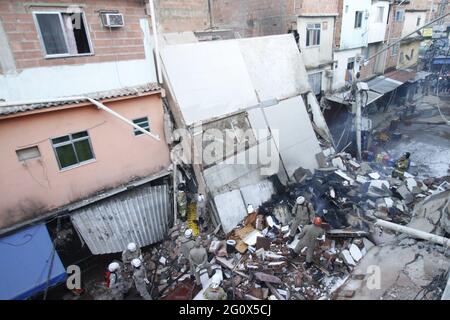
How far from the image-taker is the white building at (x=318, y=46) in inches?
575

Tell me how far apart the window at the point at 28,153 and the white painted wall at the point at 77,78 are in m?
1.27

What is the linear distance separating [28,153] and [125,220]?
318 cm

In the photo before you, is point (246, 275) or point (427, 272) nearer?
point (427, 272)

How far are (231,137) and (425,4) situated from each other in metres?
26.4

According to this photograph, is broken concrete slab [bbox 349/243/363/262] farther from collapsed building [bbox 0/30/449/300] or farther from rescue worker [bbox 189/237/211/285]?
rescue worker [bbox 189/237/211/285]

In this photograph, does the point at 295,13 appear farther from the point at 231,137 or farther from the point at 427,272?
the point at 427,272

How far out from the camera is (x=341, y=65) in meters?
17.8

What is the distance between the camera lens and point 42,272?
6996 mm

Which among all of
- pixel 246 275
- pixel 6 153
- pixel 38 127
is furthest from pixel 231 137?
pixel 6 153

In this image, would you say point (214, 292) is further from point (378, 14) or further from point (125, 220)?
point (378, 14)

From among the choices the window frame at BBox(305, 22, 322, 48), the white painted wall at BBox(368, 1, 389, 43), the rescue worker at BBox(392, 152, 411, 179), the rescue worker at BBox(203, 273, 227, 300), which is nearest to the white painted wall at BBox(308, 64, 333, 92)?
the window frame at BBox(305, 22, 322, 48)

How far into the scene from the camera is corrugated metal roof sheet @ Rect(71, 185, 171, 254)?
809cm
